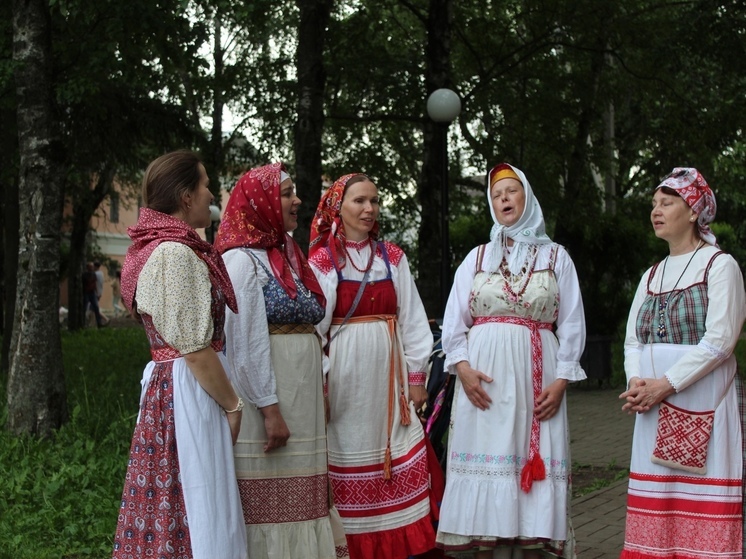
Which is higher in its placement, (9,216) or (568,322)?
(9,216)

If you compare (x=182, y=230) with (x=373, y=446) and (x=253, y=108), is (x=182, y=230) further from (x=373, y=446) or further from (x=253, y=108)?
(x=253, y=108)

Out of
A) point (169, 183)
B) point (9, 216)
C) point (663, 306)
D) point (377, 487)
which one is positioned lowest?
point (377, 487)

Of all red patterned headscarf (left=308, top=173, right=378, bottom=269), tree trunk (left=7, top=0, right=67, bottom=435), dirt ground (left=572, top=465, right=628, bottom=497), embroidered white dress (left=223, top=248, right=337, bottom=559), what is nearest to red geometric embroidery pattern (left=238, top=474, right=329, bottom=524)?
embroidered white dress (left=223, top=248, right=337, bottom=559)

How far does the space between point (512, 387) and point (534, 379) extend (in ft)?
0.43

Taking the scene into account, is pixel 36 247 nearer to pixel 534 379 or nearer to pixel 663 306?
pixel 534 379

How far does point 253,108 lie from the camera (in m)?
17.1

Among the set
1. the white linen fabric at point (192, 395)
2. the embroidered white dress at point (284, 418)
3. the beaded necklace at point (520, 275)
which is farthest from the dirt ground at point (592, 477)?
the white linen fabric at point (192, 395)

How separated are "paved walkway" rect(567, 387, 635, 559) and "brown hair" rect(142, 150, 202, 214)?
3364 mm

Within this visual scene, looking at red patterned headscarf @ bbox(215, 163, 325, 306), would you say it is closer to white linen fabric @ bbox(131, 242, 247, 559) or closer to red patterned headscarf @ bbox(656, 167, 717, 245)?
white linen fabric @ bbox(131, 242, 247, 559)

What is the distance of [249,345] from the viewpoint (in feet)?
14.7

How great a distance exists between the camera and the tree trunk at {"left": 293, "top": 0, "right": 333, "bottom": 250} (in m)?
11.1

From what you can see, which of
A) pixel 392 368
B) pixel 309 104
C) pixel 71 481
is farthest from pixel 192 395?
pixel 309 104

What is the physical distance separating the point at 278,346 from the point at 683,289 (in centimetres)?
188

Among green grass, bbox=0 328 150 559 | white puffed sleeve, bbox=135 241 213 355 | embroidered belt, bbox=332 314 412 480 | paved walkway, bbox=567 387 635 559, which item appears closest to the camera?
white puffed sleeve, bbox=135 241 213 355
